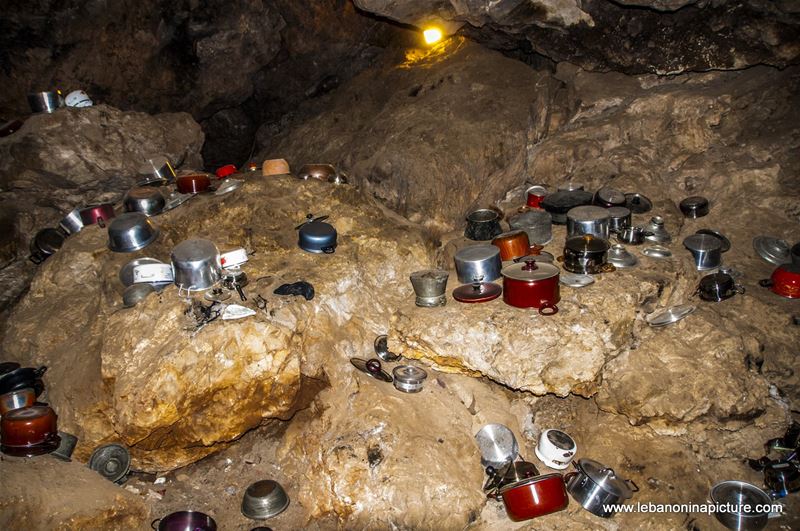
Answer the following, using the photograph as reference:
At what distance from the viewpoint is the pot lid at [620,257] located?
5.90 meters

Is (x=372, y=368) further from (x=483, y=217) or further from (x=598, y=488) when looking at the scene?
(x=483, y=217)

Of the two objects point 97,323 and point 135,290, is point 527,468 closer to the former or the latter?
point 135,290

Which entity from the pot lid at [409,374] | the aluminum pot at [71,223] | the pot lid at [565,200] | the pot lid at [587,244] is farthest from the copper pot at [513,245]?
the aluminum pot at [71,223]

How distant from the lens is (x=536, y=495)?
14.9 ft

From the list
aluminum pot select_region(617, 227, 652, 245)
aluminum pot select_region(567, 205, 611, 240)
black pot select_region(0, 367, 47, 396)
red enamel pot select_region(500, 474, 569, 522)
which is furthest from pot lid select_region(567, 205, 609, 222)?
black pot select_region(0, 367, 47, 396)

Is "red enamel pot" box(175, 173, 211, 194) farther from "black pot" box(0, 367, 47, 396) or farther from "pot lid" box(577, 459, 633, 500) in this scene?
"pot lid" box(577, 459, 633, 500)

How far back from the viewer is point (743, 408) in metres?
5.05

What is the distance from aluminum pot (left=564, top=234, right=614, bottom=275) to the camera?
5.70m

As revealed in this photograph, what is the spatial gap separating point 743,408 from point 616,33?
5720mm

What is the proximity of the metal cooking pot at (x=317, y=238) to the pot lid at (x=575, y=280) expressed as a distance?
273cm

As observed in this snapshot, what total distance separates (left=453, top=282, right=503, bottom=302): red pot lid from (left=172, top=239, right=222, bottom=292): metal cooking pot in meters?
2.66

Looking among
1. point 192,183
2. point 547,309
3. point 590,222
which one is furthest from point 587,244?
point 192,183

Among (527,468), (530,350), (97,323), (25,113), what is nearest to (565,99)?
(530,350)

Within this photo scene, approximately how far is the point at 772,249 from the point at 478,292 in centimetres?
400
